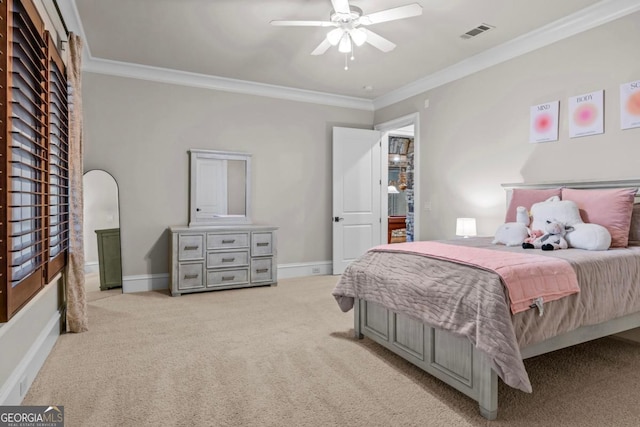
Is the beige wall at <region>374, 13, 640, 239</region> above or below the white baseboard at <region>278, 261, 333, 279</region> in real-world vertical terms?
above

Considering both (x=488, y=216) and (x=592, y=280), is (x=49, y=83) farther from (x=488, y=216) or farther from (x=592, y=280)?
(x=488, y=216)

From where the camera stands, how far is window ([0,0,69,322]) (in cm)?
161

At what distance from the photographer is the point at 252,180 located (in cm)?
508

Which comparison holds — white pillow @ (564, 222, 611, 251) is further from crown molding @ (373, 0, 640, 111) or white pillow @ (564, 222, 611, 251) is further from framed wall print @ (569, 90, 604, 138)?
crown molding @ (373, 0, 640, 111)

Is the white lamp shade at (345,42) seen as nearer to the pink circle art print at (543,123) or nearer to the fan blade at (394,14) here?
the fan blade at (394,14)

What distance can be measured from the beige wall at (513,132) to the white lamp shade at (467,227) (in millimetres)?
206

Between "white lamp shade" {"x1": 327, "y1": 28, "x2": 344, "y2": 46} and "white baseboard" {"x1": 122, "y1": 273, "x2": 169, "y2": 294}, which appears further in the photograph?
"white baseboard" {"x1": 122, "y1": 273, "x2": 169, "y2": 294}

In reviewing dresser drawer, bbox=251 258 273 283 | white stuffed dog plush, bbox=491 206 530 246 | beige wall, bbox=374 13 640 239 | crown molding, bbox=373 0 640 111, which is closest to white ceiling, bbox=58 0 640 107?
crown molding, bbox=373 0 640 111

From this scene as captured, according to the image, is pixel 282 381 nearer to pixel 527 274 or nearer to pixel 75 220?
pixel 527 274

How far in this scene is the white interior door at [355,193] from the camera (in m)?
5.49

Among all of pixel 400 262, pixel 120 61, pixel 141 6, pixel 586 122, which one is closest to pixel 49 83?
pixel 141 6

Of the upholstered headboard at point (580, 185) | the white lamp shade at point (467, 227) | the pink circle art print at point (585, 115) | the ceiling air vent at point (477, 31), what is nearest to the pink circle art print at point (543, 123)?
the pink circle art print at point (585, 115)

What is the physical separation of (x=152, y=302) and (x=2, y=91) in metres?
2.89

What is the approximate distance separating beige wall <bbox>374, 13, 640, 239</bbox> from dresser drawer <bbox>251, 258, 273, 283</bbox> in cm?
201
